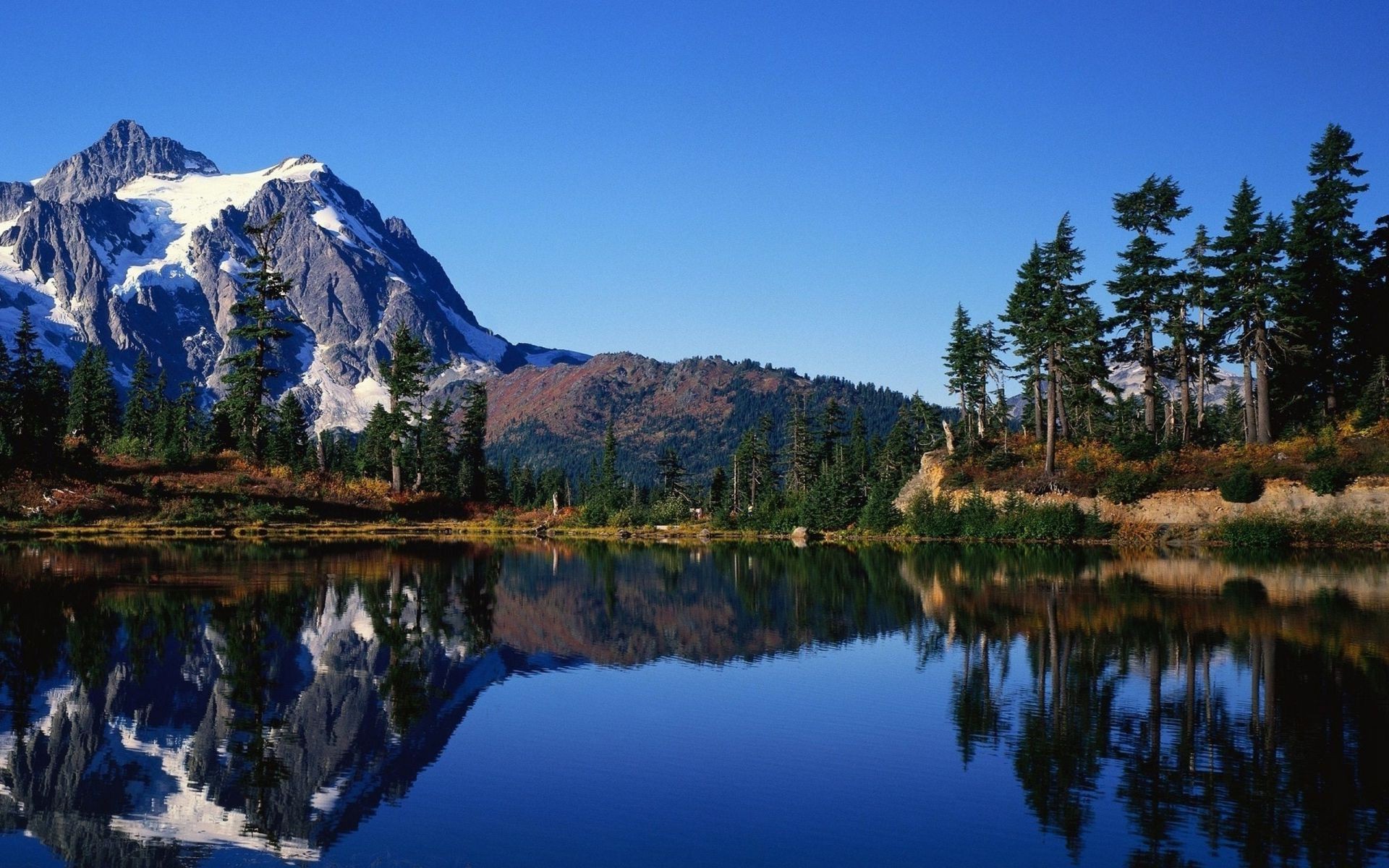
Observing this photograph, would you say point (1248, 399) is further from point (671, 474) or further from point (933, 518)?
point (671, 474)

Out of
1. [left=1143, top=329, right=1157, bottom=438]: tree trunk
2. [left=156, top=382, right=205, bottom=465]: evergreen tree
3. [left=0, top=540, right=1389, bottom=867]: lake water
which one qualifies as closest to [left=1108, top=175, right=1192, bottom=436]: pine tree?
[left=1143, top=329, right=1157, bottom=438]: tree trunk

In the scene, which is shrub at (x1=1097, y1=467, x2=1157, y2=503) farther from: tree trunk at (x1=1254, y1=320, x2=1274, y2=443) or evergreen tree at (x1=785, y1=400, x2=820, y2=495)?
evergreen tree at (x1=785, y1=400, x2=820, y2=495)

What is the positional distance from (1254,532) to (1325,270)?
1763 centimetres

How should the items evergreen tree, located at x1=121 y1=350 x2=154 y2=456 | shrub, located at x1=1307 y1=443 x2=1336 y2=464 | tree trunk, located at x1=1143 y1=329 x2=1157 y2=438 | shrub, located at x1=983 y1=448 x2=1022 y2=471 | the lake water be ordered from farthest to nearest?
evergreen tree, located at x1=121 y1=350 x2=154 y2=456 → shrub, located at x1=983 y1=448 x2=1022 y2=471 → tree trunk, located at x1=1143 y1=329 x2=1157 y2=438 → shrub, located at x1=1307 y1=443 x2=1336 y2=464 → the lake water

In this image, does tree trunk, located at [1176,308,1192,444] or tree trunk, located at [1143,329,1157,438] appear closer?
tree trunk, located at [1176,308,1192,444]

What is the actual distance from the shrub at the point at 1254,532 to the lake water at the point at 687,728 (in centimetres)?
2214

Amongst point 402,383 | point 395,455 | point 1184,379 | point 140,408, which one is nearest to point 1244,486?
point 1184,379

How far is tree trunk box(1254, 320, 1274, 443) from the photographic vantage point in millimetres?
61375

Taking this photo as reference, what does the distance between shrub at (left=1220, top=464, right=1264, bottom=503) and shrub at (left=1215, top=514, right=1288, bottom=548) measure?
100 centimetres

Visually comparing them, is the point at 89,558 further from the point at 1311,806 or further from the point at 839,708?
the point at 1311,806

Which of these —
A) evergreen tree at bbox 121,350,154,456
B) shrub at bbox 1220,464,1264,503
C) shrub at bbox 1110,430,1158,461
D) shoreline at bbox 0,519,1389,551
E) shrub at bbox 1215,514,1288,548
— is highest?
evergreen tree at bbox 121,350,154,456

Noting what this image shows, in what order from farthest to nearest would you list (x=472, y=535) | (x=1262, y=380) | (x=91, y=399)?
(x=91, y=399)
(x=472, y=535)
(x=1262, y=380)

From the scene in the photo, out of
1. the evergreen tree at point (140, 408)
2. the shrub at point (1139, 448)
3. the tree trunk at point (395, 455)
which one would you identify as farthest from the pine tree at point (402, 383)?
the shrub at point (1139, 448)

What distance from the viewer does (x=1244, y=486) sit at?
5762 centimetres
